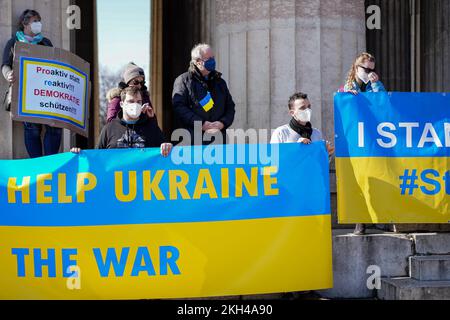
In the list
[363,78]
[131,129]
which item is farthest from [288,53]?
[131,129]

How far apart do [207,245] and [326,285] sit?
3.55ft

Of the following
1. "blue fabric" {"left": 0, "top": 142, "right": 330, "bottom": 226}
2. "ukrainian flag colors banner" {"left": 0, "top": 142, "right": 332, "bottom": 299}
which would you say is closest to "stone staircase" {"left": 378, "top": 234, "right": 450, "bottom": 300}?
"ukrainian flag colors banner" {"left": 0, "top": 142, "right": 332, "bottom": 299}

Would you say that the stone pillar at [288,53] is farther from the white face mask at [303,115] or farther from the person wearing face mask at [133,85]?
the white face mask at [303,115]

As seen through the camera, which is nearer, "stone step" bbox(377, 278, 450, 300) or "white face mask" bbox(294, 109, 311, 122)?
"stone step" bbox(377, 278, 450, 300)

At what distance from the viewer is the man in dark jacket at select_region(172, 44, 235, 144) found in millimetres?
6645

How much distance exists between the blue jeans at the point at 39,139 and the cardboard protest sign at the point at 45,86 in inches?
8.5

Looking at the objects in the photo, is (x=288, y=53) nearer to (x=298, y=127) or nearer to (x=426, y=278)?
(x=298, y=127)

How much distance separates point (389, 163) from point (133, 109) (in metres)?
2.42

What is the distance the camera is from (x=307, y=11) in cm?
830

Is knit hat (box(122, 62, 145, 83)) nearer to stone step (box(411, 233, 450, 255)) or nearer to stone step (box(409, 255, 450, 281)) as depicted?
stone step (box(411, 233, 450, 255))

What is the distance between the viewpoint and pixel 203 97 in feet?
22.1

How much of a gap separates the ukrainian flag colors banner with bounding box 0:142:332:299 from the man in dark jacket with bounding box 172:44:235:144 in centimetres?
91
